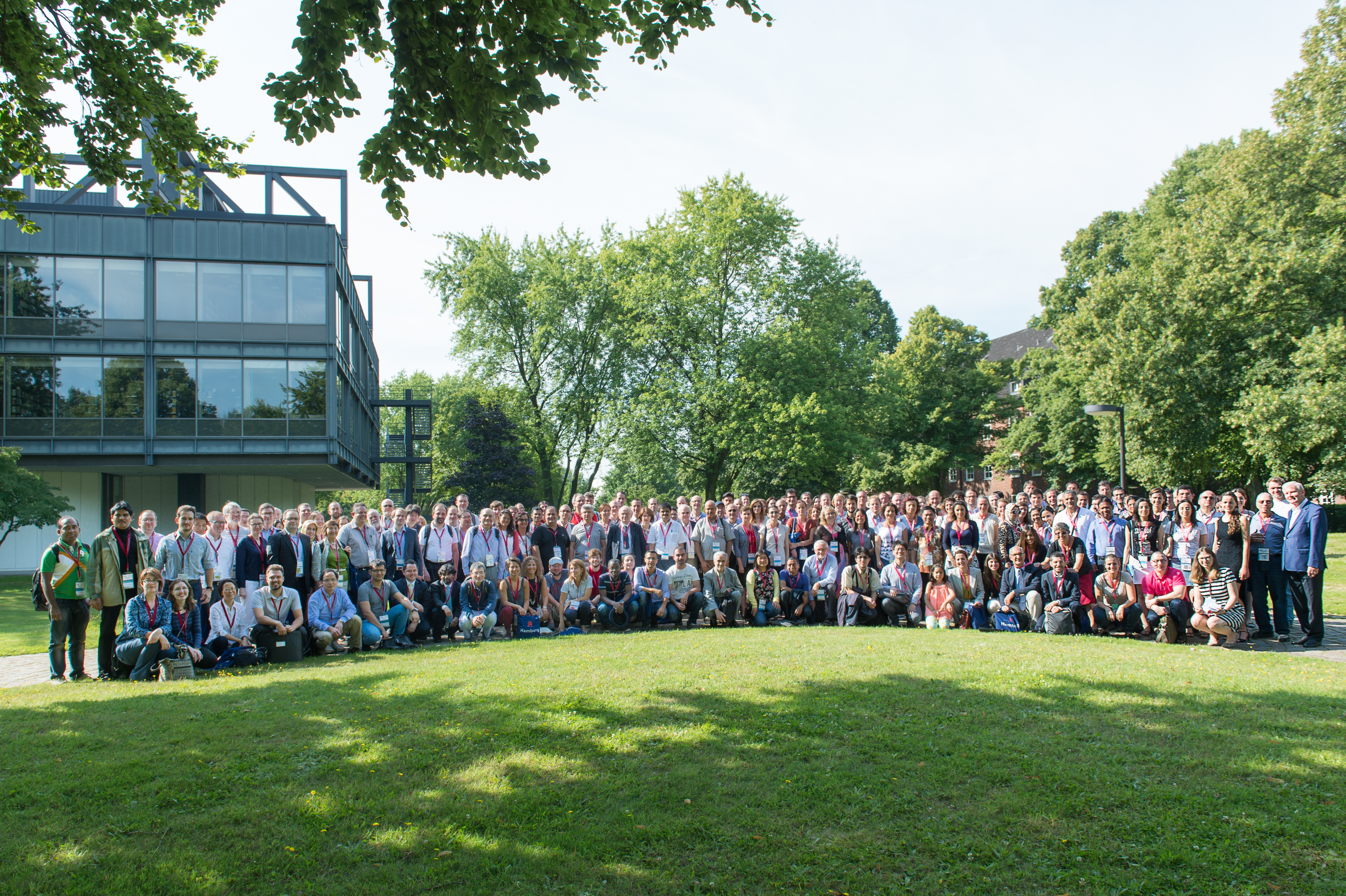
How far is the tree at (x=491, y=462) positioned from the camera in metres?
39.0

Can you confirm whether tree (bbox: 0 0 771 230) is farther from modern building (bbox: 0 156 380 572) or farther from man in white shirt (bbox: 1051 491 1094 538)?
modern building (bbox: 0 156 380 572)

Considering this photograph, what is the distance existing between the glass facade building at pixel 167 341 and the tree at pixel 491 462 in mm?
9410

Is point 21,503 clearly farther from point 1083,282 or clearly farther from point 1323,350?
point 1083,282

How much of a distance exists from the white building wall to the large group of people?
2114 centimetres

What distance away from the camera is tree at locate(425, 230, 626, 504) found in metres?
43.4

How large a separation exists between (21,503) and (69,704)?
19339 millimetres

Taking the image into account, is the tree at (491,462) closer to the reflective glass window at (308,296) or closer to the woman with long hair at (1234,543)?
the reflective glass window at (308,296)

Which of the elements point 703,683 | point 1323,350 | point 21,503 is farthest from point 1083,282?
point 21,503

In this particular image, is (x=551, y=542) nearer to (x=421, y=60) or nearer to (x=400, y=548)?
(x=400, y=548)

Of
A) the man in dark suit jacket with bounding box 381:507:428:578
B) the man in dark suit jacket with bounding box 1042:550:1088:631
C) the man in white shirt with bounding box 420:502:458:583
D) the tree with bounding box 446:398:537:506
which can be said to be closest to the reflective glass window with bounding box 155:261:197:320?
the tree with bounding box 446:398:537:506

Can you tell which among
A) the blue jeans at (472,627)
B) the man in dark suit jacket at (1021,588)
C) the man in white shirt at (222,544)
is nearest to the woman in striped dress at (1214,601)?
the man in dark suit jacket at (1021,588)

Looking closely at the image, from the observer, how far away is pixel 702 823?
4.29 m

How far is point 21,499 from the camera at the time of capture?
22.2 meters

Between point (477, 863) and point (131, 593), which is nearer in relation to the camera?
point (477, 863)
